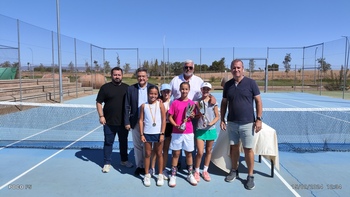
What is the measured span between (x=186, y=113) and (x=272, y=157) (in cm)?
166

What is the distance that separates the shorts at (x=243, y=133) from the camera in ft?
12.6

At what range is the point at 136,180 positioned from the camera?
4.16m

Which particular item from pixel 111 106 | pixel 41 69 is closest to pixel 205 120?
pixel 111 106

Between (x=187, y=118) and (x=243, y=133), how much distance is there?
2.83ft

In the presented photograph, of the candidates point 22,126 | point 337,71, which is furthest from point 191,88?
point 337,71

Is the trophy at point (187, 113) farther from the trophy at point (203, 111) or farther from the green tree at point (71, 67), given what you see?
the green tree at point (71, 67)

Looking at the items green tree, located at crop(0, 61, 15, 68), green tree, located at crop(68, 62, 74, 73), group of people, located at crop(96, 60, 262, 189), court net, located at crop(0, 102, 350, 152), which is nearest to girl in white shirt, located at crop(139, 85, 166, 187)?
group of people, located at crop(96, 60, 262, 189)

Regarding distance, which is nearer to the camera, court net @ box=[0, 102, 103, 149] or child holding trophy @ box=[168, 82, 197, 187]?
child holding trophy @ box=[168, 82, 197, 187]

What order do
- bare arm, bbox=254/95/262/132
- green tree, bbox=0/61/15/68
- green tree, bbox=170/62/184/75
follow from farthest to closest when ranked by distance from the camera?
green tree, bbox=170/62/184/75, green tree, bbox=0/61/15/68, bare arm, bbox=254/95/262/132

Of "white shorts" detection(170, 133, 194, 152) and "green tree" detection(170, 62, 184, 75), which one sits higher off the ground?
"green tree" detection(170, 62, 184, 75)

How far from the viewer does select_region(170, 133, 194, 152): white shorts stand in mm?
3893

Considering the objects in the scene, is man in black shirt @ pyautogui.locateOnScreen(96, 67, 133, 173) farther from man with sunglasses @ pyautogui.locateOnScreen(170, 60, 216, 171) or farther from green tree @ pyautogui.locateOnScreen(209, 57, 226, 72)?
green tree @ pyautogui.locateOnScreen(209, 57, 226, 72)

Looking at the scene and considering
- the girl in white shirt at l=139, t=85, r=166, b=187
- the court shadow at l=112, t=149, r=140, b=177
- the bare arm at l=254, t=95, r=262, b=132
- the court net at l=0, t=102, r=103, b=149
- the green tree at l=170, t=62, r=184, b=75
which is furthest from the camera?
the green tree at l=170, t=62, r=184, b=75

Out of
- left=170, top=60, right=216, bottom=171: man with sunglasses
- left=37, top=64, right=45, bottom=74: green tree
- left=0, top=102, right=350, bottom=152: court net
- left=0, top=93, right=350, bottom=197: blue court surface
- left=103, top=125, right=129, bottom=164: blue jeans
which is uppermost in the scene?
left=37, top=64, right=45, bottom=74: green tree
